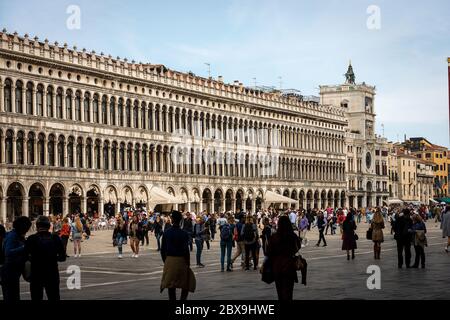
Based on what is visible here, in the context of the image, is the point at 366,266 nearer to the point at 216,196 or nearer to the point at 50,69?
the point at 50,69

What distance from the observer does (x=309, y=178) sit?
95.3 m

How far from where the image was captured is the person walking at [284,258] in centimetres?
1266

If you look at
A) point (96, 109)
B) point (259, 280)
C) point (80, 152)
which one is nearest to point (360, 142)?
point (96, 109)

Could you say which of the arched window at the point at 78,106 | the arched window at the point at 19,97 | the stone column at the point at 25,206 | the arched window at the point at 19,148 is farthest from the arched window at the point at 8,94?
the arched window at the point at 78,106

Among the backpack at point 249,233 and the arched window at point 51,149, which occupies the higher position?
the arched window at point 51,149

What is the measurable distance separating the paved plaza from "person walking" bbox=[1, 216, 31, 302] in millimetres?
3886

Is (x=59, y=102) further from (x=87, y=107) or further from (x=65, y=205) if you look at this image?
(x=65, y=205)

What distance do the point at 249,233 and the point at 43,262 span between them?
37.8ft

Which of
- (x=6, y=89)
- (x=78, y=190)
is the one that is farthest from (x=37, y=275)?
(x=78, y=190)

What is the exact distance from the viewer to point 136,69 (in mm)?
67438

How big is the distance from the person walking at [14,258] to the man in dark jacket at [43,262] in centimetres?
17

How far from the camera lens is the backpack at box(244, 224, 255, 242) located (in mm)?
23016

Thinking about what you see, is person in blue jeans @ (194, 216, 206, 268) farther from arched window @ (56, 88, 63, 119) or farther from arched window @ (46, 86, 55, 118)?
arched window @ (56, 88, 63, 119)

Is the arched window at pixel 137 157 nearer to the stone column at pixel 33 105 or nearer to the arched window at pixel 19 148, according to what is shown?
the stone column at pixel 33 105
